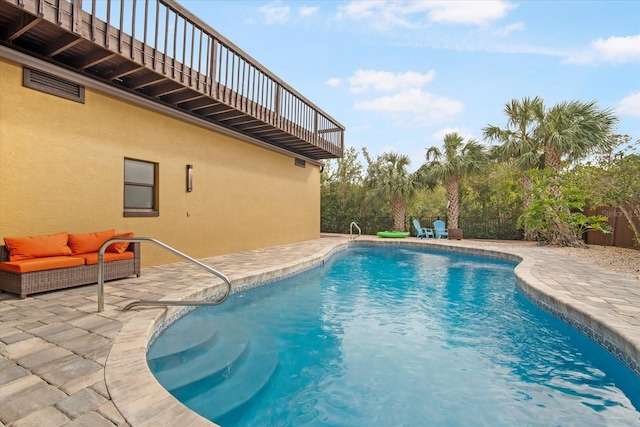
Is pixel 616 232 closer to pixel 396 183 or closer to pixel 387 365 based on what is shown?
pixel 396 183

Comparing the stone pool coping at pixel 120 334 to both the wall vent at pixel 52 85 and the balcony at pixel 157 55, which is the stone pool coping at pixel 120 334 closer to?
the wall vent at pixel 52 85

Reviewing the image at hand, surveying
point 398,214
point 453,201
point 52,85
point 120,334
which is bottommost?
point 120,334

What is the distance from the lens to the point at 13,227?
4.49m

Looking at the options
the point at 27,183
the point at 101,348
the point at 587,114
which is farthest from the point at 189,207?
the point at 587,114

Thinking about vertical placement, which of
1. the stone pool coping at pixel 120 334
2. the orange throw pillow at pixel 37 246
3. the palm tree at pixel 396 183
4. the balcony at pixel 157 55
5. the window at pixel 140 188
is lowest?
the stone pool coping at pixel 120 334

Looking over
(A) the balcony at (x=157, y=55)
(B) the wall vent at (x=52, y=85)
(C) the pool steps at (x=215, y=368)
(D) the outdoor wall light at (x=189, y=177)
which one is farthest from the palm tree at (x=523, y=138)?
(B) the wall vent at (x=52, y=85)

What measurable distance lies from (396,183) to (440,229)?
2.78 meters

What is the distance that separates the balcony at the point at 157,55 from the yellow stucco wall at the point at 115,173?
0.42m

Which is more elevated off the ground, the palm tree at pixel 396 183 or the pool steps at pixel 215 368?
the palm tree at pixel 396 183

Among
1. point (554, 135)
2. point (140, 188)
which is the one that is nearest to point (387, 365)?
point (140, 188)

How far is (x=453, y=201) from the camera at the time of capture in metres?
14.5

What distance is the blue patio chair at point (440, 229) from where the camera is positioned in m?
14.4

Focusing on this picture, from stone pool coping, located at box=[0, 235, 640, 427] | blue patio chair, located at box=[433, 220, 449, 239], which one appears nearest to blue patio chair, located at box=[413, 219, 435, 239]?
blue patio chair, located at box=[433, 220, 449, 239]

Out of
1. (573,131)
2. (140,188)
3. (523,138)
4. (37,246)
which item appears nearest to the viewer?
(37,246)
